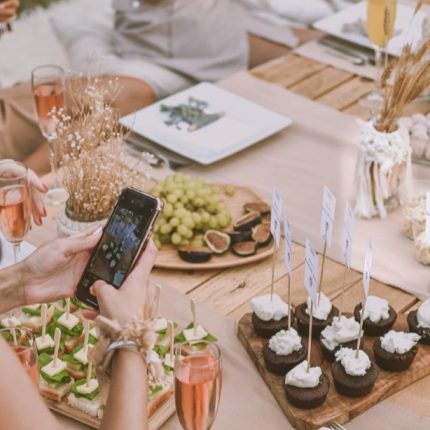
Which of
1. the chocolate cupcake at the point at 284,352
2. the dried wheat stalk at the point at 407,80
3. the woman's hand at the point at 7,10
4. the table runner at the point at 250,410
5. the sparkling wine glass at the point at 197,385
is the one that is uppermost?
the dried wheat stalk at the point at 407,80

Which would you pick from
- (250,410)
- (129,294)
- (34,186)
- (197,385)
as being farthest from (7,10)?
(197,385)

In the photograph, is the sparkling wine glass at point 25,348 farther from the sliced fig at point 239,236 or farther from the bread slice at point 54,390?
the sliced fig at point 239,236

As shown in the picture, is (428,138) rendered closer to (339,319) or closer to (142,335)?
(339,319)

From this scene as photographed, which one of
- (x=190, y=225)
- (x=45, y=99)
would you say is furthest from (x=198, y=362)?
(x=45, y=99)

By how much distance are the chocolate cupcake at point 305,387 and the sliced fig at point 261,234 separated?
0.48 metres

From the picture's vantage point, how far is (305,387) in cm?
159

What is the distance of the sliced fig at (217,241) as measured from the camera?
202cm

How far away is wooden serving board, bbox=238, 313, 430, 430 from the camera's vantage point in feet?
5.15

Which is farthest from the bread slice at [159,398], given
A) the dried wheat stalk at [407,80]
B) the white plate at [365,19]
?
the white plate at [365,19]

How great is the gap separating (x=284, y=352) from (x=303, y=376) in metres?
0.09

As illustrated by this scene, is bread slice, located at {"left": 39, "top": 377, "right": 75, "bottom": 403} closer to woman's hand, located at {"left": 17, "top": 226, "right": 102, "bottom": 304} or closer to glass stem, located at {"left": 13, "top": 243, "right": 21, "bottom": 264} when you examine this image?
woman's hand, located at {"left": 17, "top": 226, "right": 102, "bottom": 304}

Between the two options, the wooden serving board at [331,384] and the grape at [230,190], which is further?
the grape at [230,190]

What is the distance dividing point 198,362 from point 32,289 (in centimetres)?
45

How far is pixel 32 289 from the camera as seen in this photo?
1.70m
